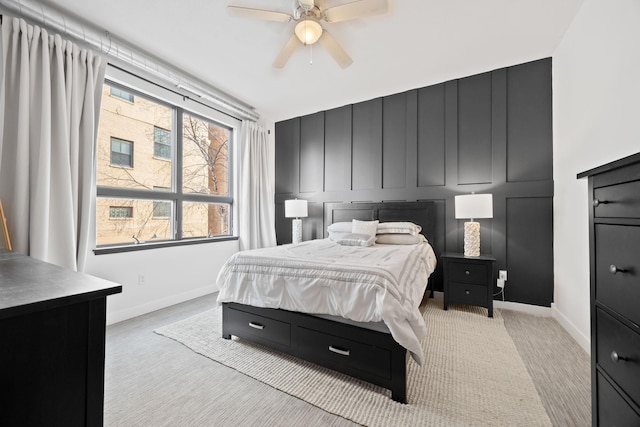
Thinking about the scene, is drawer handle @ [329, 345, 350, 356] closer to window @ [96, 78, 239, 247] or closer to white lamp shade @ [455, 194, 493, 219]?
white lamp shade @ [455, 194, 493, 219]

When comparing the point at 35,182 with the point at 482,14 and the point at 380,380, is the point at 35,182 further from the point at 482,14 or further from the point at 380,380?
the point at 482,14

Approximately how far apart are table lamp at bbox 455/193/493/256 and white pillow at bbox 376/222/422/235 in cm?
51

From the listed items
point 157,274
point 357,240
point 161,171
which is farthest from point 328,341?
point 161,171

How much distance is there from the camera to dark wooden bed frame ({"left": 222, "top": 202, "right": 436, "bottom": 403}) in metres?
1.54

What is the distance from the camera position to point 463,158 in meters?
3.27

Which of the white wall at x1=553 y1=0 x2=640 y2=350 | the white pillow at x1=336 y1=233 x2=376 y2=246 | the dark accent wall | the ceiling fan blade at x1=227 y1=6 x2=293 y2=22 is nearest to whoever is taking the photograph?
the white wall at x1=553 y1=0 x2=640 y2=350

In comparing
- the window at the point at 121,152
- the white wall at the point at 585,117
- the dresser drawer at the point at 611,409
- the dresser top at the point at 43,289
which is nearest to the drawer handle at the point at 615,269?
the dresser drawer at the point at 611,409

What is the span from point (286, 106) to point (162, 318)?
3.41 metres

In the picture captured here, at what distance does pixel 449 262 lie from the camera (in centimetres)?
294

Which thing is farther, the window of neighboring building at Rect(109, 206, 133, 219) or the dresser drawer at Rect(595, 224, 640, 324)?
the window of neighboring building at Rect(109, 206, 133, 219)

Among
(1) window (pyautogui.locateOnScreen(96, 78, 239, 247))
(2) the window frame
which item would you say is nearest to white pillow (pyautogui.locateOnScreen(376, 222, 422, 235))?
(2) the window frame

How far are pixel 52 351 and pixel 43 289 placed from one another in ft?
0.54

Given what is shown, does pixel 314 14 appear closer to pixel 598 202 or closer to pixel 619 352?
pixel 598 202

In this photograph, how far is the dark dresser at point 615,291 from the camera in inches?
31.6
